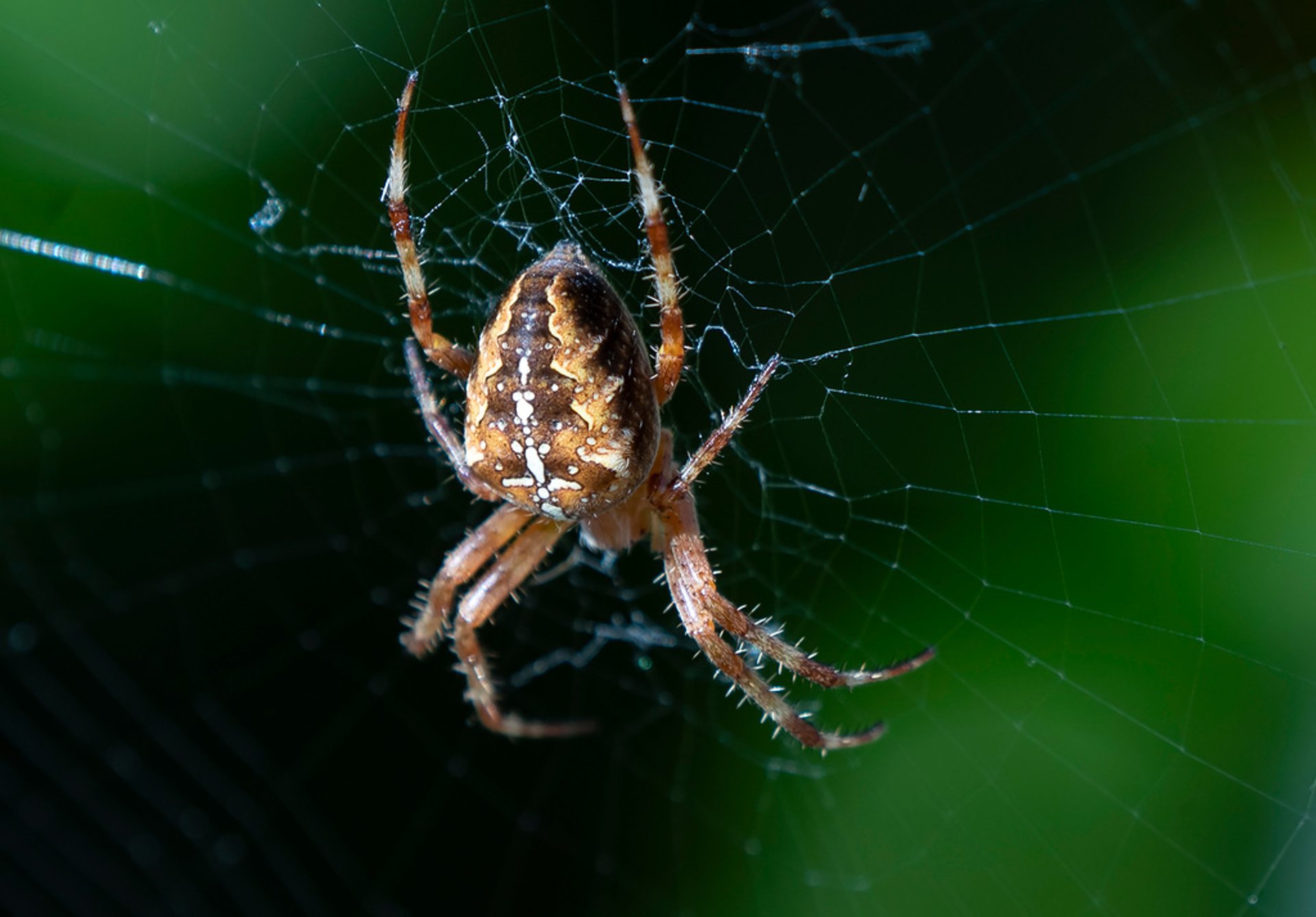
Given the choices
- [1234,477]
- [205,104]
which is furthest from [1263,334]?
[205,104]

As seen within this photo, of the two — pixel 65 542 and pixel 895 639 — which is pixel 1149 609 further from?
pixel 65 542

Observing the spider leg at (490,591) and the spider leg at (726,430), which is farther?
the spider leg at (490,591)

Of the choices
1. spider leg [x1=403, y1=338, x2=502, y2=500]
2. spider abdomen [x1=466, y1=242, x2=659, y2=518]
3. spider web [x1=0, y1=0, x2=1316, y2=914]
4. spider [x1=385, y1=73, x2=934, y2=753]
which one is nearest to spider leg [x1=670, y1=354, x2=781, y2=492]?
spider [x1=385, y1=73, x2=934, y2=753]

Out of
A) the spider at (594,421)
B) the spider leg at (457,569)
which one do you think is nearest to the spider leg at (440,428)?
the spider at (594,421)

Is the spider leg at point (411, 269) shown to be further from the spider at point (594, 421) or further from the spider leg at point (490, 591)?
the spider leg at point (490, 591)

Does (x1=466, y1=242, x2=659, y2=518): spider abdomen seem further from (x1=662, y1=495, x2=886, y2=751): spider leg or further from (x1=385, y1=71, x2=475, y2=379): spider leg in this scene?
(x1=662, y1=495, x2=886, y2=751): spider leg

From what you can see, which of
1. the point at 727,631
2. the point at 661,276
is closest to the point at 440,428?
the point at 661,276

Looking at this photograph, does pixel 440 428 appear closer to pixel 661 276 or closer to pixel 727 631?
pixel 661 276
